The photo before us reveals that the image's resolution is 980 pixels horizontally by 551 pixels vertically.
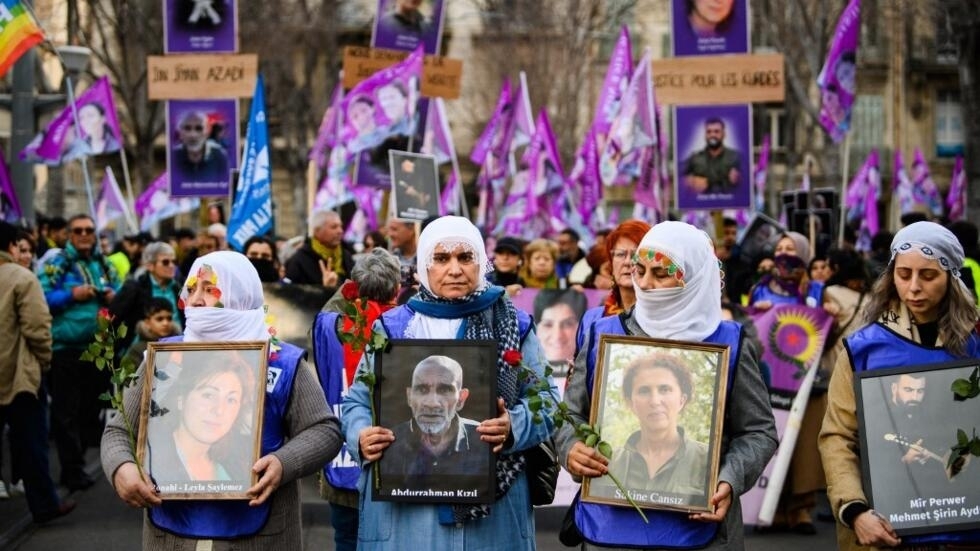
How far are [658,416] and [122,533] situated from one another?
6052 millimetres

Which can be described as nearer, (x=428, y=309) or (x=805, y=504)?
(x=428, y=309)

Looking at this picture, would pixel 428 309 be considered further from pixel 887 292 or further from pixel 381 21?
pixel 381 21

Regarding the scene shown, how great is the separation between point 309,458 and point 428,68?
44.2 feet

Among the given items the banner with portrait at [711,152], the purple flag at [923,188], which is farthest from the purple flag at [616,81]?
the purple flag at [923,188]

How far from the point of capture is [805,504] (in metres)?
10.0

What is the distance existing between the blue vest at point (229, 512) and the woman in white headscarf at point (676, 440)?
93 centimetres

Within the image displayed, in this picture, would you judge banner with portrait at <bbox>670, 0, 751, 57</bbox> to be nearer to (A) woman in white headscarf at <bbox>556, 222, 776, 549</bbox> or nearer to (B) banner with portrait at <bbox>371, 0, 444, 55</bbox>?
(B) banner with portrait at <bbox>371, 0, 444, 55</bbox>

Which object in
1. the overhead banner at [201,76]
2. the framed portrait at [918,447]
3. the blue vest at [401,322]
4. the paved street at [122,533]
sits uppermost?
the overhead banner at [201,76]

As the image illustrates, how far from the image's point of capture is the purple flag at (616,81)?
18.7 metres

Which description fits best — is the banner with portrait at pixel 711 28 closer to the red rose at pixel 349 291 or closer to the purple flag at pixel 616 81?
the purple flag at pixel 616 81

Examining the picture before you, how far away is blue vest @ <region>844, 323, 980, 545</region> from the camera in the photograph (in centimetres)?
483

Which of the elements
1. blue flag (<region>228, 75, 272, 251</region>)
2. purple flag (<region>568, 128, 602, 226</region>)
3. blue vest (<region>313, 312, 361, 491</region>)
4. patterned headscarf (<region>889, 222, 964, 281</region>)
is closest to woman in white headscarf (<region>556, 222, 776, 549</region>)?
patterned headscarf (<region>889, 222, 964, 281</region>)

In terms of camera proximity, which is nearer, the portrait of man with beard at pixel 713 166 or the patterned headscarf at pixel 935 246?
the patterned headscarf at pixel 935 246

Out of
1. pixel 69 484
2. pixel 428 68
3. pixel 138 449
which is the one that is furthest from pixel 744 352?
pixel 428 68
